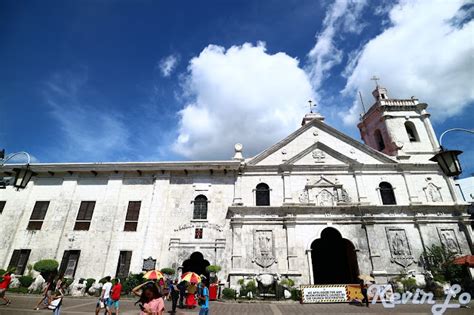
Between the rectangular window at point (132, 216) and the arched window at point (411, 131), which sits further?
the arched window at point (411, 131)

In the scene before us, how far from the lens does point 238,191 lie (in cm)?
2045

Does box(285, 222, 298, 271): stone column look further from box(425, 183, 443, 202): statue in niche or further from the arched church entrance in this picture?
box(425, 183, 443, 202): statue in niche

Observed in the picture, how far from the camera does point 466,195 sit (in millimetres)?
43062

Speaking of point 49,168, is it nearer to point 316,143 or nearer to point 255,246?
point 255,246

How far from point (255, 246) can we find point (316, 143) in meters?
10.3

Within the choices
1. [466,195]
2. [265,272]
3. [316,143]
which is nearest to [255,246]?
[265,272]

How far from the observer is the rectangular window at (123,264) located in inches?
719

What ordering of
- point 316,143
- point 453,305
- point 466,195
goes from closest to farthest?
point 453,305 → point 316,143 → point 466,195

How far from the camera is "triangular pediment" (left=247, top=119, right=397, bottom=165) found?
21.4 meters

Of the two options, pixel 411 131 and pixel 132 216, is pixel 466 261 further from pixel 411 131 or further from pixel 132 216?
pixel 132 216

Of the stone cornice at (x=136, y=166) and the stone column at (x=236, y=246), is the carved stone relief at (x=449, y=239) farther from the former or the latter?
the stone cornice at (x=136, y=166)

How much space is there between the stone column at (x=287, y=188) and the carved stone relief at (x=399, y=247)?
7.45 meters

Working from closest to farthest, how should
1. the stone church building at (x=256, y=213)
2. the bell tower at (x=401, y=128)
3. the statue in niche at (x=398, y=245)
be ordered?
the statue in niche at (x=398, y=245) → the stone church building at (x=256, y=213) → the bell tower at (x=401, y=128)

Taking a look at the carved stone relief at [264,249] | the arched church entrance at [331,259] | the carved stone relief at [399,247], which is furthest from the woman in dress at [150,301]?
the carved stone relief at [399,247]
